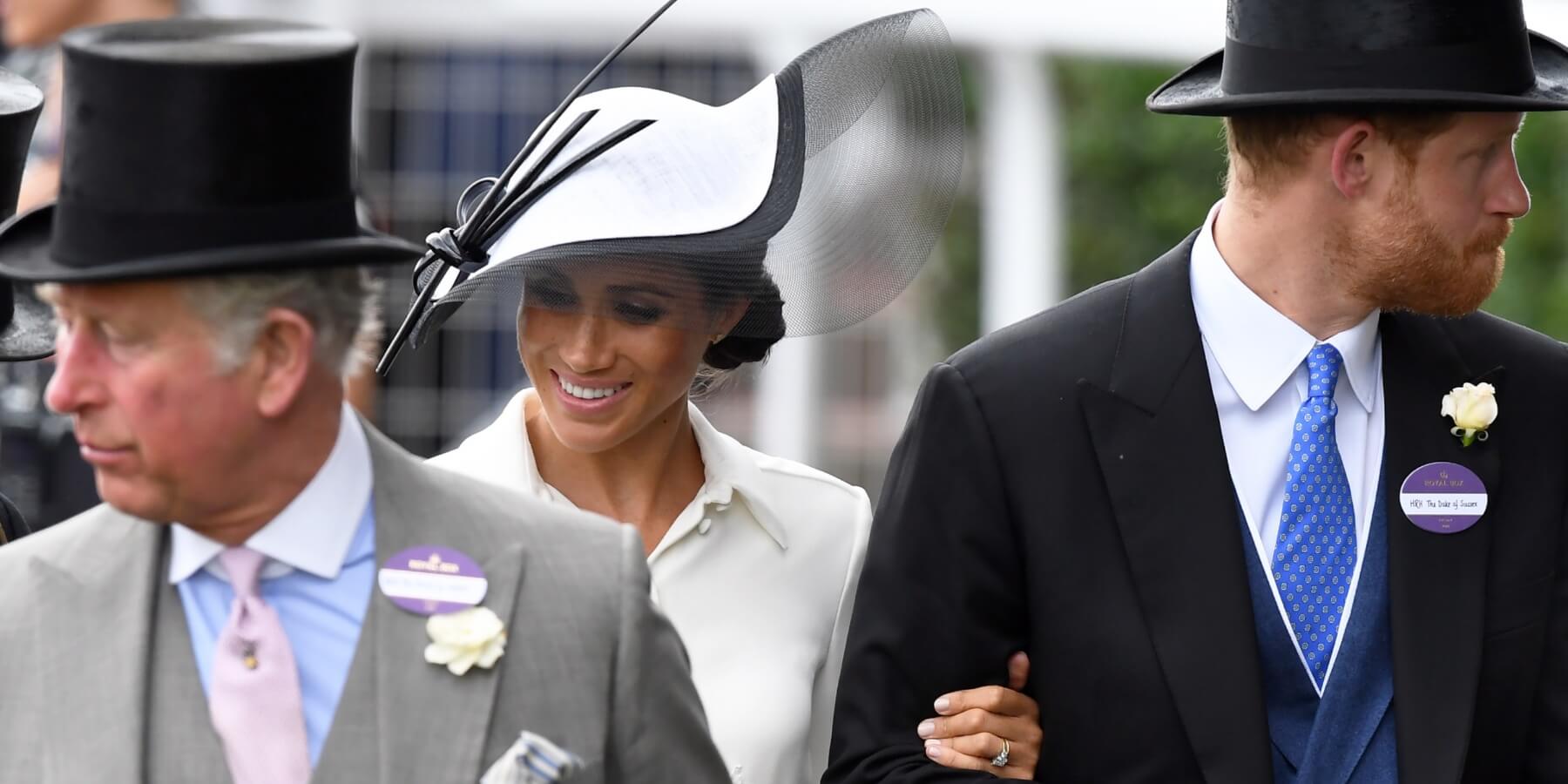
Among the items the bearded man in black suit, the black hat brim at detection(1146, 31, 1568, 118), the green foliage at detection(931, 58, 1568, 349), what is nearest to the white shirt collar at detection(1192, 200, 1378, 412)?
the bearded man in black suit

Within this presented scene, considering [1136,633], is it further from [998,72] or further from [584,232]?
[998,72]

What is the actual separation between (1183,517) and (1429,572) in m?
0.39

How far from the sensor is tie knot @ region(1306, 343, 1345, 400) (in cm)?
389

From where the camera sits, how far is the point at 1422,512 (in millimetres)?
3861

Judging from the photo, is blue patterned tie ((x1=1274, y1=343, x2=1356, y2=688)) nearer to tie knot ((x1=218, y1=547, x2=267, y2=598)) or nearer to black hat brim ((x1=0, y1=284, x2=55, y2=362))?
tie knot ((x1=218, y1=547, x2=267, y2=598))

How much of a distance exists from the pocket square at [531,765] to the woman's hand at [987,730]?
3.02ft

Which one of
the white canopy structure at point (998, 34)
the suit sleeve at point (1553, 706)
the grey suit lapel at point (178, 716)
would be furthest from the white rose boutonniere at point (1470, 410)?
the white canopy structure at point (998, 34)

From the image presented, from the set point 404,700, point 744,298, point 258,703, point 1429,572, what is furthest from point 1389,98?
point 258,703

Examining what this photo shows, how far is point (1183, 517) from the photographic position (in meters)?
3.85

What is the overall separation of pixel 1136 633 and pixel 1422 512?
1.60 feet

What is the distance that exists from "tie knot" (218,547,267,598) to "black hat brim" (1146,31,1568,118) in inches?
66.5

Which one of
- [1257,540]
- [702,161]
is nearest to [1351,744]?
[1257,540]

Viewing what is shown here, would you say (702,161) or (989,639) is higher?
(702,161)

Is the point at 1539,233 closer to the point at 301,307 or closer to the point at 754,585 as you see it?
the point at 754,585
